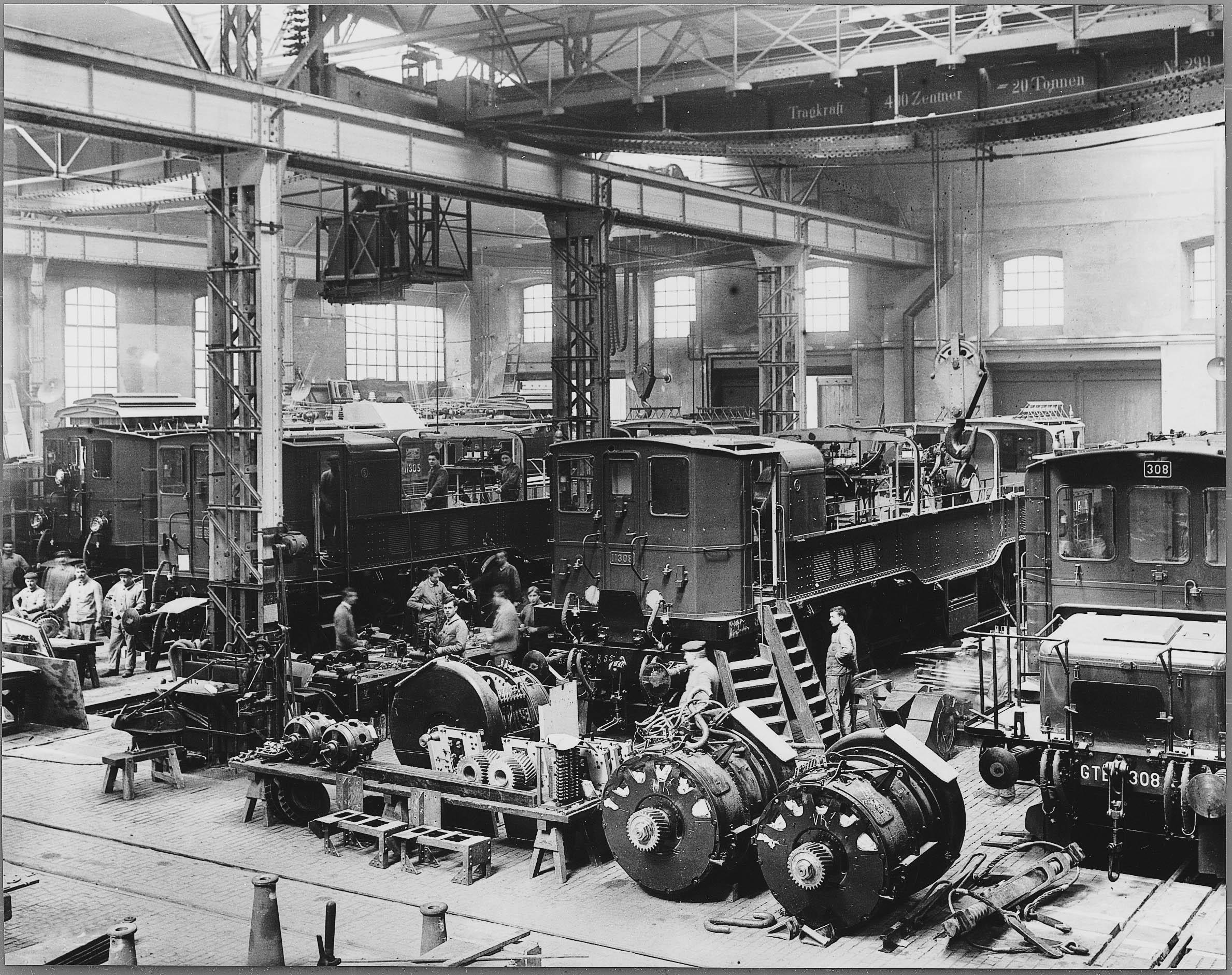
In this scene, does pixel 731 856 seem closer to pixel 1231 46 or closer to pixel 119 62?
pixel 1231 46

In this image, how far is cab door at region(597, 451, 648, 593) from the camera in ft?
48.7

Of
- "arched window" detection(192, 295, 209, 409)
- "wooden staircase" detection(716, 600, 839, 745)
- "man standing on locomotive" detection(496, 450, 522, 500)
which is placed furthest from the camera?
"arched window" detection(192, 295, 209, 409)

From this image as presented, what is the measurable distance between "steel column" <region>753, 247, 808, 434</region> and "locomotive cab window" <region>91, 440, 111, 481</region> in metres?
12.9

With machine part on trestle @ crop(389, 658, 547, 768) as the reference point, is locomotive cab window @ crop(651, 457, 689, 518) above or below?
above

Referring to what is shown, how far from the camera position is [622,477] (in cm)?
1509

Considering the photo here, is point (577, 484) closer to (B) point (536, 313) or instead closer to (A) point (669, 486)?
(A) point (669, 486)

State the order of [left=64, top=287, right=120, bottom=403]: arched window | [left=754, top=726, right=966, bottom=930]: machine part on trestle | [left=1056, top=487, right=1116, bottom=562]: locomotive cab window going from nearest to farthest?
[left=754, top=726, right=966, bottom=930]: machine part on trestle, [left=1056, top=487, right=1116, bottom=562]: locomotive cab window, [left=64, top=287, right=120, bottom=403]: arched window

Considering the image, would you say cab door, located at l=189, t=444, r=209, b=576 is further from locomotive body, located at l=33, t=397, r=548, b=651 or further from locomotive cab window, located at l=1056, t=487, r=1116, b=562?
locomotive cab window, located at l=1056, t=487, r=1116, b=562

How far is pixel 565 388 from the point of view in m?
21.1

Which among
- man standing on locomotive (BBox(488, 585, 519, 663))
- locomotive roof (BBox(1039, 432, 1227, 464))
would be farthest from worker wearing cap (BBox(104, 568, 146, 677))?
locomotive roof (BBox(1039, 432, 1227, 464))

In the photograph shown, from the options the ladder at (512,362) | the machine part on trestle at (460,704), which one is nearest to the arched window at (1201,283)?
the ladder at (512,362)

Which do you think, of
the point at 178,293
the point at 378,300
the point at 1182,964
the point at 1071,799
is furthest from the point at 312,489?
the point at 178,293

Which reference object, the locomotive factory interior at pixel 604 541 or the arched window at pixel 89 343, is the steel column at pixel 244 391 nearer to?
the locomotive factory interior at pixel 604 541

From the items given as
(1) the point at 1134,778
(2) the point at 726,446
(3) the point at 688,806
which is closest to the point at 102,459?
(2) the point at 726,446
